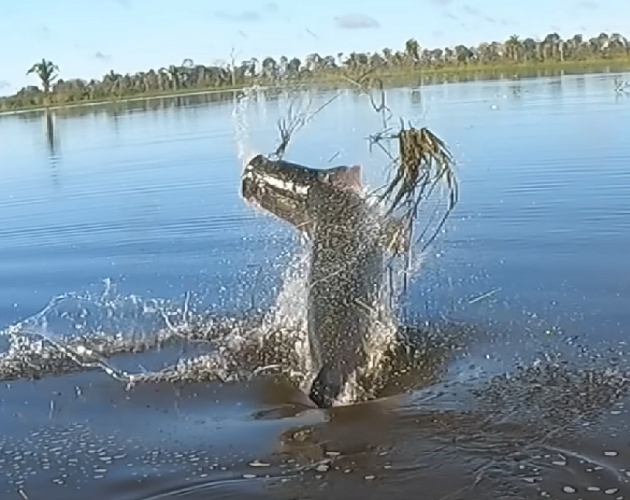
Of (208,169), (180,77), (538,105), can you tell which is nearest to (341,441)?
(208,169)

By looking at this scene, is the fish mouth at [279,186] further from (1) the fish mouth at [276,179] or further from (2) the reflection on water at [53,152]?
(2) the reflection on water at [53,152]

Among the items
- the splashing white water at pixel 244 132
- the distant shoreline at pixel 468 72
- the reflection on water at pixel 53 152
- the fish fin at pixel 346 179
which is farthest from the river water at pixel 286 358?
the distant shoreline at pixel 468 72

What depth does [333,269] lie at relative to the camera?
33.1 feet

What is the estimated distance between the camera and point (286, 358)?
10.3 meters

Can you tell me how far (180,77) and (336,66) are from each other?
101 m

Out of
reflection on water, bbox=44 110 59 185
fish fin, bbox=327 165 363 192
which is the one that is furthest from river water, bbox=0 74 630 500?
reflection on water, bbox=44 110 59 185

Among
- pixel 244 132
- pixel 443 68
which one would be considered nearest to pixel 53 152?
pixel 244 132

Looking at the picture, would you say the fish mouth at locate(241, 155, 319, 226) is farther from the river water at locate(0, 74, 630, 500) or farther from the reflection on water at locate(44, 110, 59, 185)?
the reflection on water at locate(44, 110, 59, 185)

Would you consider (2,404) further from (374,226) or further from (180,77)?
(180,77)

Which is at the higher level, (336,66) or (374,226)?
(336,66)

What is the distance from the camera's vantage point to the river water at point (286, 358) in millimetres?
7449

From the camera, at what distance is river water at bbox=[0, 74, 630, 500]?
7.45 metres

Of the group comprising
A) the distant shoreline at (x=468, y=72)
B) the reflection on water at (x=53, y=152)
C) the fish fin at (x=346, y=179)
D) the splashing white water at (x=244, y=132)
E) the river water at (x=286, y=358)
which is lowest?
the river water at (x=286, y=358)

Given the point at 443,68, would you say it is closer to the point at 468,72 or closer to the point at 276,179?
the point at 468,72
